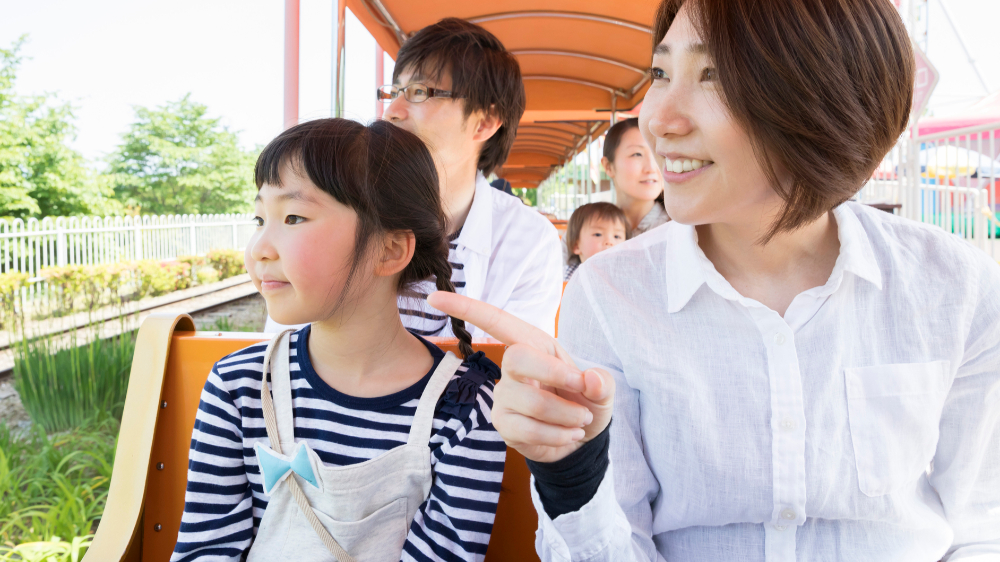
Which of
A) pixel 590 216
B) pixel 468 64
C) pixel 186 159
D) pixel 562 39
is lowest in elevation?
pixel 590 216

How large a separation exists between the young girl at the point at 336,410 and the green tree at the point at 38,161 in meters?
10.5

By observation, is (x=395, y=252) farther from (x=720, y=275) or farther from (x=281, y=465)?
(x=720, y=275)

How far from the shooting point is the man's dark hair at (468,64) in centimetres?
232

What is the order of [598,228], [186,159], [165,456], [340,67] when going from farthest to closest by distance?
[186,159], [598,228], [340,67], [165,456]

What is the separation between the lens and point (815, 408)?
1.01 m

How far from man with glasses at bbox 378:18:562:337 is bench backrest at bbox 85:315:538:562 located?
0.75m

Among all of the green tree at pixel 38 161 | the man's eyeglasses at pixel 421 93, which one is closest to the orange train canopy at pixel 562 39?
the man's eyeglasses at pixel 421 93

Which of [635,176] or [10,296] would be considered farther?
[10,296]

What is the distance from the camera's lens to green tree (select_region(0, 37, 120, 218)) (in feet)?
31.8

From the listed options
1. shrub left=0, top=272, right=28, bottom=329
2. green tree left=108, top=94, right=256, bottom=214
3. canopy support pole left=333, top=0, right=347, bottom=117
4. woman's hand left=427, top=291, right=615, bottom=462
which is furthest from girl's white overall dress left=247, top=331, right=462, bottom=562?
green tree left=108, top=94, right=256, bottom=214

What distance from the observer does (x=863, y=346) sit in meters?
1.04

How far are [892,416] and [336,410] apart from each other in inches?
38.0

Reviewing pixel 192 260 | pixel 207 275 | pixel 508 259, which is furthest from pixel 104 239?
pixel 508 259

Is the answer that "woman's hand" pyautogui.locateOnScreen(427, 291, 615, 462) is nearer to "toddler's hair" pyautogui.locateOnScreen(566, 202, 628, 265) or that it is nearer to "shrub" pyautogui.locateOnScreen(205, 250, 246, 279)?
"toddler's hair" pyautogui.locateOnScreen(566, 202, 628, 265)
